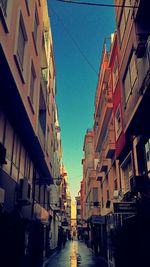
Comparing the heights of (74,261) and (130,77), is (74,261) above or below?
below

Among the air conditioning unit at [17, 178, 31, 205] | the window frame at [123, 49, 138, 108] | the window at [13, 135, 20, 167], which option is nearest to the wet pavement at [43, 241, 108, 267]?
the air conditioning unit at [17, 178, 31, 205]

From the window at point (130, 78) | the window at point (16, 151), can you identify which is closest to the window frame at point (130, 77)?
the window at point (130, 78)

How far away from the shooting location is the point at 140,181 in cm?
1139

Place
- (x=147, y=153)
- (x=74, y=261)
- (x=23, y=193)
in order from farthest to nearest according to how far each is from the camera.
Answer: (x=74, y=261)
(x=23, y=193)
(x=147, y=153)

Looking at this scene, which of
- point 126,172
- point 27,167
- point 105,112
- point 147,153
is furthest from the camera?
point 105,112

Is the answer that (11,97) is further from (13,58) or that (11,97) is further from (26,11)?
(26,11)

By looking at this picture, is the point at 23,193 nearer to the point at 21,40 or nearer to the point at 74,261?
the point at 21,40

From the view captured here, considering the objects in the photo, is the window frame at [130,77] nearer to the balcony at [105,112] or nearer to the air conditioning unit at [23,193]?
the balcony at [105,112]

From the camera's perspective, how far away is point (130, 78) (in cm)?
1409

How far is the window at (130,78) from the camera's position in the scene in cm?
1336

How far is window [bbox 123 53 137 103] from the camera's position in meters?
13.4

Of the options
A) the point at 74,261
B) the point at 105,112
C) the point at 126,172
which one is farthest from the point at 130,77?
the point at 74,261

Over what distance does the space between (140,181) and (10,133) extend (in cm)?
524

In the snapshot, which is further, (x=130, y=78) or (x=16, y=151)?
(x=130, y=78)
